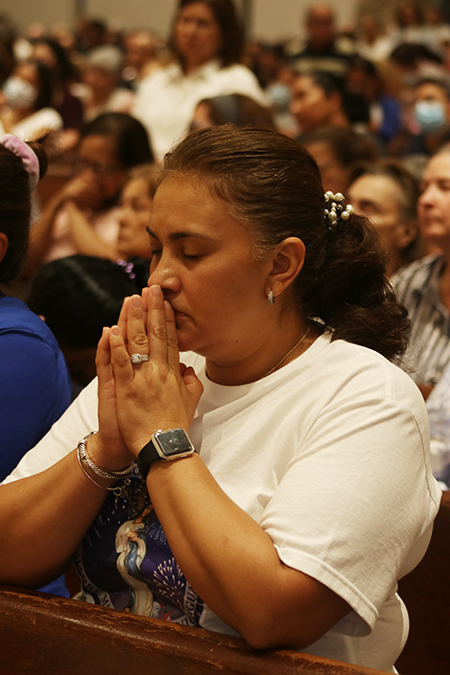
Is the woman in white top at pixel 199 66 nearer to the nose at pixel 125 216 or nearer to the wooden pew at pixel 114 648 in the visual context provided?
the nose at pixel 125 216

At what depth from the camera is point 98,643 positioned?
968mm

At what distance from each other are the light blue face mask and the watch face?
167 inches

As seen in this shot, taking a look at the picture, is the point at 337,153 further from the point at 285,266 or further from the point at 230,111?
the point at 285,266

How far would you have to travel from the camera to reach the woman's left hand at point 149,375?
1111 mm

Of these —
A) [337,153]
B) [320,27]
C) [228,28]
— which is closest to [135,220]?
[337,153]

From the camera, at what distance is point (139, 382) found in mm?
1126

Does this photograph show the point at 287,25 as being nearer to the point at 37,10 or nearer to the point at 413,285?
the point at 37,10

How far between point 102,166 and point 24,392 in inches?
90.1

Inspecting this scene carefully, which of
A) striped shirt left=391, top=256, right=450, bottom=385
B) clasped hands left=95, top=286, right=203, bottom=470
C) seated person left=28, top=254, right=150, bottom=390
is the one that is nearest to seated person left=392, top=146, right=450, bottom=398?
striped shirt left=391, top=256, right=450, bottom=385

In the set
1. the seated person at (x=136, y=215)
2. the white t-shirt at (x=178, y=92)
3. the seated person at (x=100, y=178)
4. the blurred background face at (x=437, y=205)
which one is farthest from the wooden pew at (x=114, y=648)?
the white t-shirt at (x=178, y=92)

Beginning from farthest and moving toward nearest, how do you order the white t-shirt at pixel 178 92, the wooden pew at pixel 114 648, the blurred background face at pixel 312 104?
the blurred background face at pixel 312 104 → the white t-shirt at pixel 178 92 → the wooden pew at pixel 114 648

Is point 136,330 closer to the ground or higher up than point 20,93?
higher up

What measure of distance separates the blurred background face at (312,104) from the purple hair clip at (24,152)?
2985 mm

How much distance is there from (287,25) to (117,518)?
11.9m
